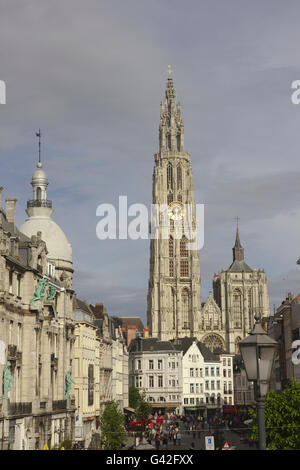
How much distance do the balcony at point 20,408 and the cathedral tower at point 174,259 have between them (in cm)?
11015

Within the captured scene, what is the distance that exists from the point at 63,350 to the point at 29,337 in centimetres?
932

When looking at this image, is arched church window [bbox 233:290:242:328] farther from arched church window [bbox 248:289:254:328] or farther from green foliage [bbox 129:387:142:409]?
green foliage [bbox 129:387:142:409]

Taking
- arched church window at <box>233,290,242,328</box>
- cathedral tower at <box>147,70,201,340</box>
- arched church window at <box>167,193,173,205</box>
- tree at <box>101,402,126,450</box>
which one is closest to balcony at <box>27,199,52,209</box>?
tree at <box>101,402,126,450</box>

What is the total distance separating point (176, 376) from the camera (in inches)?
4769

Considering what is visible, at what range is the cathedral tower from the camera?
157m

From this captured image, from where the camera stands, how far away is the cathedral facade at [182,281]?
158m

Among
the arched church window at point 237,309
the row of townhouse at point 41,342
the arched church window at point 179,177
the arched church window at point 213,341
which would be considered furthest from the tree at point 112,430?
the arched church window at point 179,177

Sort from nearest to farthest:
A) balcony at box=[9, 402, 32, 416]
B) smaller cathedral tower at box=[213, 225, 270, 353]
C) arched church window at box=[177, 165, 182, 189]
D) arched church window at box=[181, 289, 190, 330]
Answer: balcony at box=[9, 402, 32, 416] → arched church window at box=[181, 289, 190, 330] → smaller cathedral tower at box=[213, 225, 270, 353] → arched church window at box=[177, 165, 182, 189]

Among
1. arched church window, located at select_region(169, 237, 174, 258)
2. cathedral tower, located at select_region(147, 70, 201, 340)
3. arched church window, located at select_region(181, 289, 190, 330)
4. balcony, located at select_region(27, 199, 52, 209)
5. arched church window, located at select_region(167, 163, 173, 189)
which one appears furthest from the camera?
arched church window, located at select_region(167, 163, 173, 189)

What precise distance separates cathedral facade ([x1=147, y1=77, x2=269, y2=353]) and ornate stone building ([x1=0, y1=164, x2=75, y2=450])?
98.8 meters

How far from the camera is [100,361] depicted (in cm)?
7725

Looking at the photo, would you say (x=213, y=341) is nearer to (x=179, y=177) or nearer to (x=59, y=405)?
(x=179, y=177)

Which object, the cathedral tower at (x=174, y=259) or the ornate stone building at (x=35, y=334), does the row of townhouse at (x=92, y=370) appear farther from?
the cathedral tower at (x=174, y=259)

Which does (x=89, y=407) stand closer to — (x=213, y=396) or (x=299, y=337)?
(x=299, y=337)
